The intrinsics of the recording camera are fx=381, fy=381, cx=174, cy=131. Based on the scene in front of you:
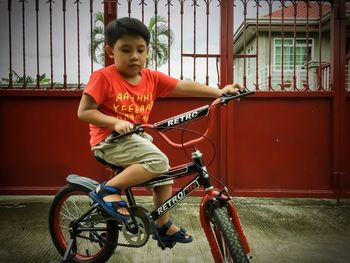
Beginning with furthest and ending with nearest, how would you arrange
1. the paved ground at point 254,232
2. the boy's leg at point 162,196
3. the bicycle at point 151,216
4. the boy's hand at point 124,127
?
the paved ground at point 254,232
the boy's leg at point 162,196
the bicycle at point 151,216
the boy's hand at point 124,127

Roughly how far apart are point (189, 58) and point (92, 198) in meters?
2.61

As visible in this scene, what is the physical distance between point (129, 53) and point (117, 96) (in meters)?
0.27

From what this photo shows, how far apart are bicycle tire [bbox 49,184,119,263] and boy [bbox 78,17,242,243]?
0.85ft

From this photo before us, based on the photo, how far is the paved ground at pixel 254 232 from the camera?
115 inches

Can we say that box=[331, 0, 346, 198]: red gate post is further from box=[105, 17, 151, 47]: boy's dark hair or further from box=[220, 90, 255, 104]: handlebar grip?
box=[105, 17, 151, 47]: boy's dark hair

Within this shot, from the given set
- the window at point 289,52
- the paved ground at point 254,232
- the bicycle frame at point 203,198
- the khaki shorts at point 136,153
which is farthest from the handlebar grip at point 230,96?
the window at point 289,52

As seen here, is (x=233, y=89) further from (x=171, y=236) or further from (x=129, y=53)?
(x=171, y=236)

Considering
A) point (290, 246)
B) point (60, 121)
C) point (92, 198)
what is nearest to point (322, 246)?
point (290, 246)

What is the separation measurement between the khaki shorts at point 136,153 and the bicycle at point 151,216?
0.11 meters

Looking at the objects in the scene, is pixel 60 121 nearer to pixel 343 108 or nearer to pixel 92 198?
pixel 92 198

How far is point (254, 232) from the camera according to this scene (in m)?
3.47

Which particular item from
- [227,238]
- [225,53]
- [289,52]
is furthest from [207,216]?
[289,52]

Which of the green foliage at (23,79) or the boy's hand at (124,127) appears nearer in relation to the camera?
the boy's hand at (124,127)

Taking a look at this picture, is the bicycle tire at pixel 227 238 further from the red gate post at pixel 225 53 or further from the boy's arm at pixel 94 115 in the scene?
the red gate post at pixel 225 53
